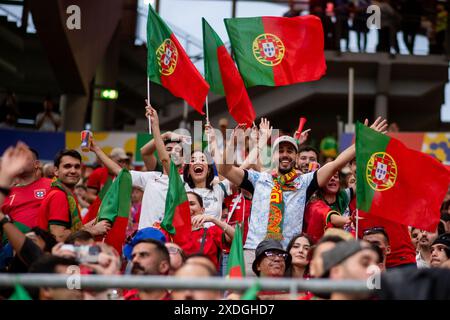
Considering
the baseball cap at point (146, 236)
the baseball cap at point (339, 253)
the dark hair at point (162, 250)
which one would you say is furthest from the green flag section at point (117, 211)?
the baseball cap at point (339, 253)

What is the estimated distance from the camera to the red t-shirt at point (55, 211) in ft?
23.9

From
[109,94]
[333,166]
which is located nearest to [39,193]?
[333,166]

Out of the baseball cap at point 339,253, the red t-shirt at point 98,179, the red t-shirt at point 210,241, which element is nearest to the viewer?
the baseball cap at point 339,253

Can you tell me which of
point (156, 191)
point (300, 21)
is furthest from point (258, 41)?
point (156, 191)

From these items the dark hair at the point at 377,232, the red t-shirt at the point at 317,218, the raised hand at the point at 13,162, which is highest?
the raised hand at the point at 13,162

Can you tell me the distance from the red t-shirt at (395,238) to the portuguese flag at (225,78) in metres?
1.47

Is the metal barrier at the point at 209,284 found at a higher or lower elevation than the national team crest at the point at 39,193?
lower

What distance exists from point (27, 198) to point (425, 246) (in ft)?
11.9

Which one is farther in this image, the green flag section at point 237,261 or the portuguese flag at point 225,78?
the portuguese flag at point 225,78

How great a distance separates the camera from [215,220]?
7.21m

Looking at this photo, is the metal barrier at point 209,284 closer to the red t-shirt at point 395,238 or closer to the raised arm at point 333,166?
the raised arm at point 333,166

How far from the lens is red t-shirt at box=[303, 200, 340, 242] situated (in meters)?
7.49

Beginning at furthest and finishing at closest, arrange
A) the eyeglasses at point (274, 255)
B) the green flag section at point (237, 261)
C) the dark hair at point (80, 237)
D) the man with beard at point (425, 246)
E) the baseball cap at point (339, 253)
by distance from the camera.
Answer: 1. the man with beard at point (425, 246)
2. the eyeglasses at point (274, 255)
3. the dark hair at point (80, 237)
4. the green flag section at point (237, 261)
5. the baseball cap at point (339, 253)

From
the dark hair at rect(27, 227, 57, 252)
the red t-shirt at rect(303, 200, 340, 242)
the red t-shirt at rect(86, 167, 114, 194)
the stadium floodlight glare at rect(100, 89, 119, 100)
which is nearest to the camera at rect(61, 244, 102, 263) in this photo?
the dark hair at rect(27, 227, 57, 252)
